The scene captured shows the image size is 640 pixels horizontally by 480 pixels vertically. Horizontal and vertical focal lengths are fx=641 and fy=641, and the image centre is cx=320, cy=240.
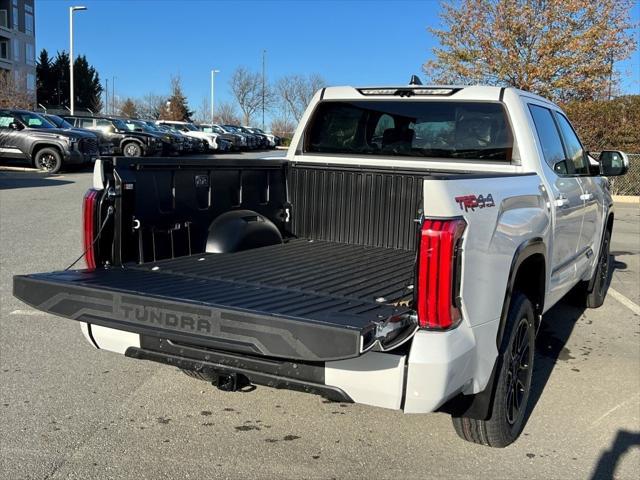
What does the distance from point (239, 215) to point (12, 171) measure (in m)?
18.3

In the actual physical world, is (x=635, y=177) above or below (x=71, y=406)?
above

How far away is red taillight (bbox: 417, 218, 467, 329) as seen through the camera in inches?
105

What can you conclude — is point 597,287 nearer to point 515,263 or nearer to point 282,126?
point 515,263

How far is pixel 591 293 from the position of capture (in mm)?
6766

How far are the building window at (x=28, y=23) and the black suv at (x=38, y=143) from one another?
171 ft

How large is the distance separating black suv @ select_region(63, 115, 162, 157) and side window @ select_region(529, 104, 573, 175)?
70.9 feet

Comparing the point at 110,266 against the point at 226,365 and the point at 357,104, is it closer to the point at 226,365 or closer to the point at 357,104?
the point at 226,365

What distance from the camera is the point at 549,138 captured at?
4.80m

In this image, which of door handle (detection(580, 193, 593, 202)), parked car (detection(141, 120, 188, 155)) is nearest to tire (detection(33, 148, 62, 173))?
parked car (detection(141, 120, 188, 155))

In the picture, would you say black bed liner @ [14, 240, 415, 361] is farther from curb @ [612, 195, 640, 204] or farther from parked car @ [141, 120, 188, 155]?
parked car @ [141, 120, 188, 155]

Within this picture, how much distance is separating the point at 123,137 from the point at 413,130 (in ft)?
72.0

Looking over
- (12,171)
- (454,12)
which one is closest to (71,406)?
(12,171)

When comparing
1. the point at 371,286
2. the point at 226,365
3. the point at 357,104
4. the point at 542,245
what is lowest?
the point at 226,365

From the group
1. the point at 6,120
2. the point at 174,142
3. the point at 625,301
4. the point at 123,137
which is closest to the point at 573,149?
the point at 625,301
